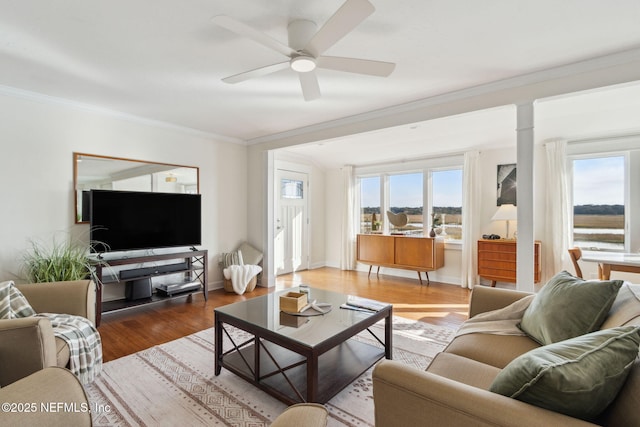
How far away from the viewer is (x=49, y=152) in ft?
10.2

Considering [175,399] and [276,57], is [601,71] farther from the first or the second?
[175,399]

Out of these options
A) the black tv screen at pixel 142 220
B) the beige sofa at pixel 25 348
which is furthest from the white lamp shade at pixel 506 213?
the beige sofa at pixel 25 348

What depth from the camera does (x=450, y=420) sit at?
35.9 inches

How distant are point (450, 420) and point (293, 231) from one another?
16.5 feet

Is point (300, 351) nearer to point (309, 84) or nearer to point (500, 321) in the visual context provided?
point (500, 321)

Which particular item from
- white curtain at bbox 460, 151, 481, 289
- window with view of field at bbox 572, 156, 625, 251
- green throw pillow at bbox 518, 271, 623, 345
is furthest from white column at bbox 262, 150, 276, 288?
window with view of field at bbox 572, 156, 625, 251

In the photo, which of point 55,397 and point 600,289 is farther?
point 600,289

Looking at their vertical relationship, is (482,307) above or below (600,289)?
below

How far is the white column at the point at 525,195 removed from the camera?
261 centimetres

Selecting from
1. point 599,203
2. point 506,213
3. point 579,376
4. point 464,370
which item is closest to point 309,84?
point 464,370

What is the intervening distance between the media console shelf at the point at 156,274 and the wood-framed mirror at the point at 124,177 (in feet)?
2.29

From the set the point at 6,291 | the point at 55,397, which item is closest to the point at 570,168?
the point at 55,397

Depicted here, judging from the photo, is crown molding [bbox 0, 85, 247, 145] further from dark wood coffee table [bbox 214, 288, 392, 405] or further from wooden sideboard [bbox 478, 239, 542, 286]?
wooden sideboard [bbox 478, 239, 542, 286]

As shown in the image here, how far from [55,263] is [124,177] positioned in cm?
124
